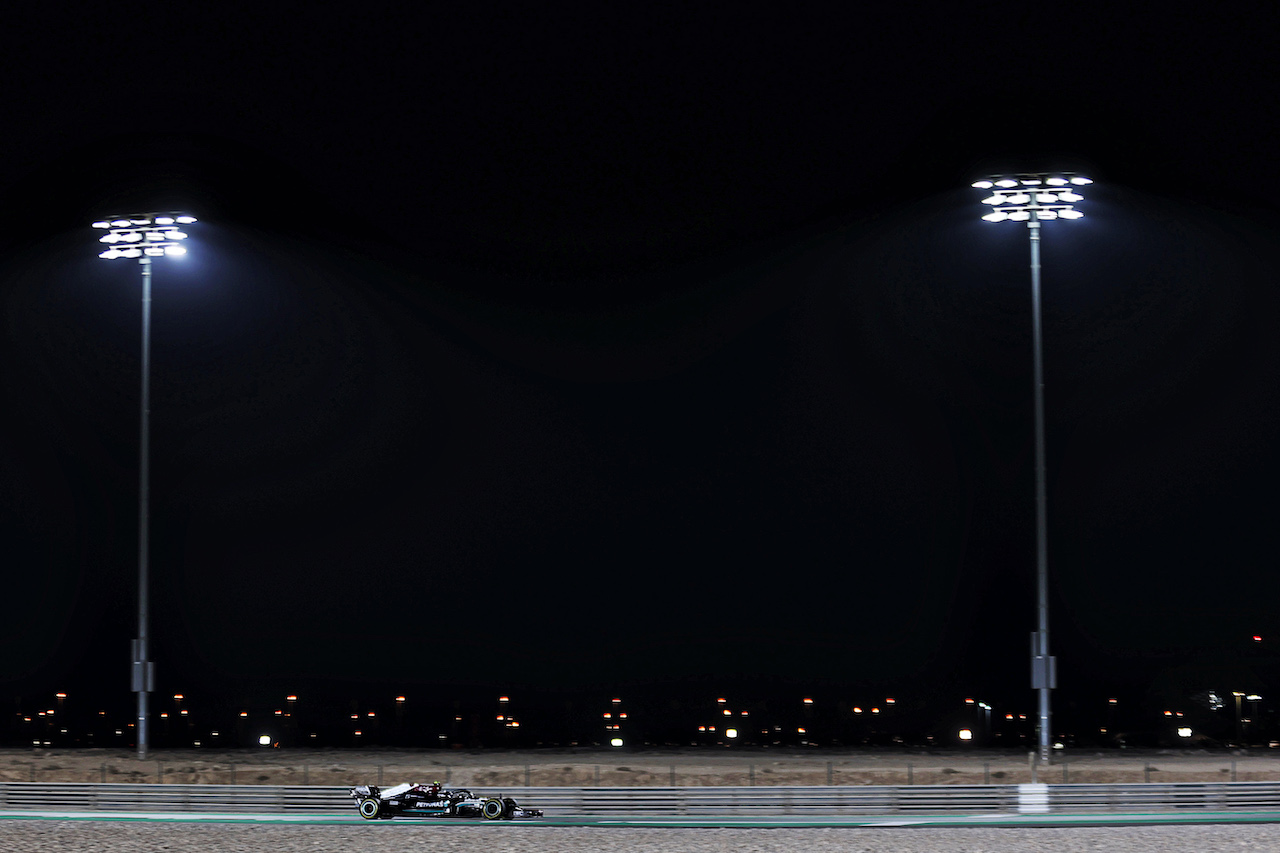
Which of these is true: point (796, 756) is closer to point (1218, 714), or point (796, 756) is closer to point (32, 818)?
point (32, 818)

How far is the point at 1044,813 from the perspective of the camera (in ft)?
65.9

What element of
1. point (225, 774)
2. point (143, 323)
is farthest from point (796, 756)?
point (143, 323)

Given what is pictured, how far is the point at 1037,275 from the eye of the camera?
81.7 feet

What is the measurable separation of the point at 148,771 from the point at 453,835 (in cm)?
Result: 764

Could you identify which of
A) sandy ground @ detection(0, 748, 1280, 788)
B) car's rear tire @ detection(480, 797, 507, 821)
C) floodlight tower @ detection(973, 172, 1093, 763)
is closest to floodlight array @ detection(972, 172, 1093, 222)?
floodlight tower @ detection(973, 172, 1093, 763)

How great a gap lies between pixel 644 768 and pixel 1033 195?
11.5 m

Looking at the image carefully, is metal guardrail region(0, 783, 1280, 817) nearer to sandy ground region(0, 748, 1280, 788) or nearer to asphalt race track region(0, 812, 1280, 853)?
asphalt race track region(0, 812, 1280, 853)

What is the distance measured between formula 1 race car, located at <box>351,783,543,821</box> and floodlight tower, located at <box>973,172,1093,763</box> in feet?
29.6

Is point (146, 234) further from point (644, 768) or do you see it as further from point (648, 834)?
point (648, 834)

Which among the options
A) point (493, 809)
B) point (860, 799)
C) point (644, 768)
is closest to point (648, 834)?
point (493, 809)

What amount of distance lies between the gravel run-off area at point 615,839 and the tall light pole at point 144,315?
6029 millimetres

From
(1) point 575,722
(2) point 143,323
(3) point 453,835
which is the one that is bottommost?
(1) point 575,722

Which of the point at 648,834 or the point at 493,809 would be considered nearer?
the point at 648,834

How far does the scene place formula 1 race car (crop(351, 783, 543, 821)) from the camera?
20016mm
